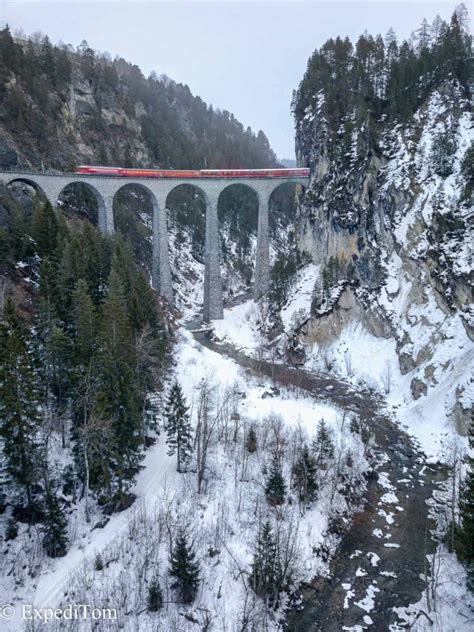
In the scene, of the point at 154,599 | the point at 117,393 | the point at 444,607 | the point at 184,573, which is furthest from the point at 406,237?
the point at 154,599

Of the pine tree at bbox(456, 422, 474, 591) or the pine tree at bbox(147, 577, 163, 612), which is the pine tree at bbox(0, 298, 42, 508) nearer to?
the pine tree at bbox(147, 577, 163, 612)

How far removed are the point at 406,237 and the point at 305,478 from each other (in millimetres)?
35610

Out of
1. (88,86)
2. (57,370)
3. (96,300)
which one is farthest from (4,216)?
(88,86)

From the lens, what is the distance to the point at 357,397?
45.9 m

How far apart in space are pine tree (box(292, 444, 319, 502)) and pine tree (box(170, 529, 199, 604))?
9795mm

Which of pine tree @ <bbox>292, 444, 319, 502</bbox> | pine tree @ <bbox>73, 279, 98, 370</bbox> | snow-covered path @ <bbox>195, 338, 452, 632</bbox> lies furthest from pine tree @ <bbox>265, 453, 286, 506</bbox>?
pine tree @ <bbox>73, 279, 98, 370</bbox>

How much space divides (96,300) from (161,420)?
12.2 meters

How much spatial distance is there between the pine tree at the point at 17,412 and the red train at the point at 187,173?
4665 centimetres

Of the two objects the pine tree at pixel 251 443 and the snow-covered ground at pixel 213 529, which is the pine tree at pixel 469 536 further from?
the pine tree at pixel 251 443

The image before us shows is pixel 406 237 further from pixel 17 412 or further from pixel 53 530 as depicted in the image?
pixel 53 530

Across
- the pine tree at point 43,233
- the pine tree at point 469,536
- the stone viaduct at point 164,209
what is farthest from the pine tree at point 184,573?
the stone viaduct at point 164,209

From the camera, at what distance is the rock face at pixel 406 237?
42406mm

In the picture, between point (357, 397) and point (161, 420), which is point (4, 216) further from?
point (357, 397)

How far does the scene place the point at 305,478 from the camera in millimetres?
28250
